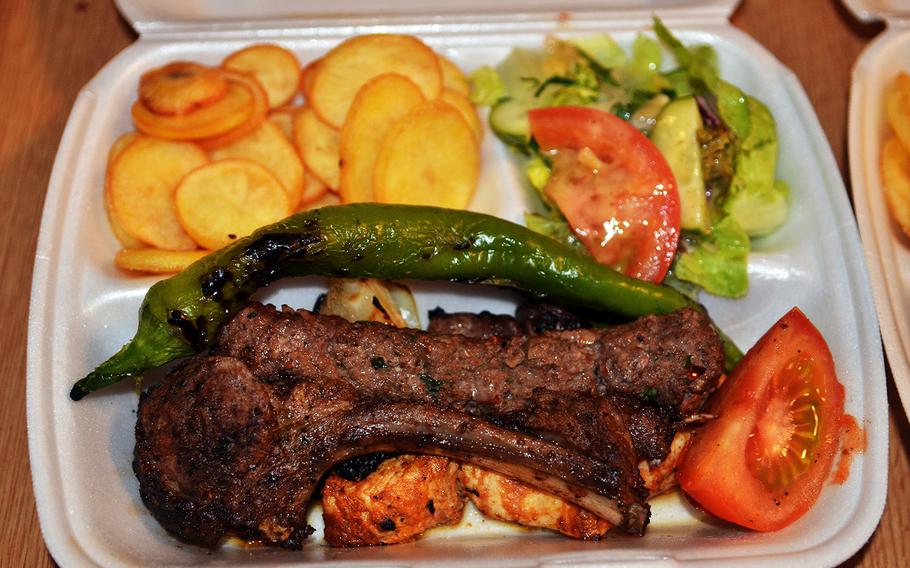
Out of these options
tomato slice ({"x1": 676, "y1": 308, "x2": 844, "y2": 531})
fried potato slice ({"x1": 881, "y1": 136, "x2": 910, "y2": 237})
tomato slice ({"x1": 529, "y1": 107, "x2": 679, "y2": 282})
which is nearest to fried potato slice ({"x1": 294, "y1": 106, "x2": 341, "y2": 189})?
tomato slice ({"x1": 529, "y1": 107, "x2": 679, "y2": 282})

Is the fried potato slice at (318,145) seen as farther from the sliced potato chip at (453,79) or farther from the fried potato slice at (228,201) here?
the sliced potato chip at (453,79)

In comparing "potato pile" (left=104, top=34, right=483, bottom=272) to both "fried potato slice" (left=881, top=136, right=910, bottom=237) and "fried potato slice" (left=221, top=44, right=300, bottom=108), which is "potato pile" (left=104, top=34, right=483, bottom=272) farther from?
"fried potato slice" (left=881, top=136, right=910, bottom=237)

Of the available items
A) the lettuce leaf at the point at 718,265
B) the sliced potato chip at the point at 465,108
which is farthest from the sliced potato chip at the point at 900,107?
the sliced potato chip at the point at 465,108

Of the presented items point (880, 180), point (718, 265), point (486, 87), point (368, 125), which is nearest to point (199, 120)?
point (368, 125)

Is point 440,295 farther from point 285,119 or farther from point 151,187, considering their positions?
point 151,187

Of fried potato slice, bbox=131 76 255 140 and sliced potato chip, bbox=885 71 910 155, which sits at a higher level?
fried potato slice, bbox=131 76 255 140

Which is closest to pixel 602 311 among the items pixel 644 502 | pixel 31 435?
pixel 644 502
